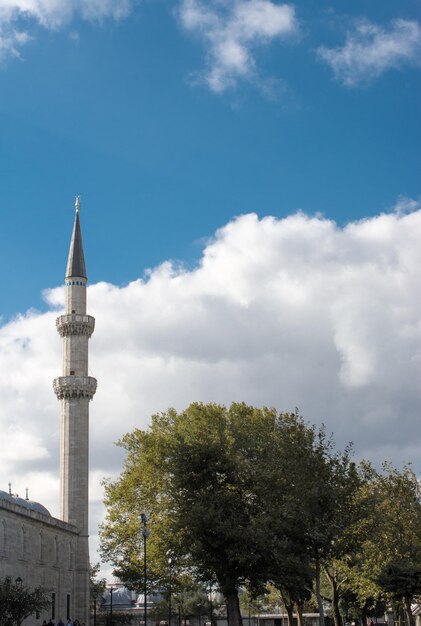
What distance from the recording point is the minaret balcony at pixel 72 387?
63.8 meters

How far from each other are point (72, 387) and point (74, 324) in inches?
212

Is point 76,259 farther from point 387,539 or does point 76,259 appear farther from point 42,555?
point 387,539

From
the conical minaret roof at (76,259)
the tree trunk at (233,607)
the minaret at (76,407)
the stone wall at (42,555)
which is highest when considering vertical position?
the conical minaret roof at (76,259)

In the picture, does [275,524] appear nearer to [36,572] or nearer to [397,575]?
[397,575]

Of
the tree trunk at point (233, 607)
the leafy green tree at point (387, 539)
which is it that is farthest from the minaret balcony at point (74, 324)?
the tree trunk at point (233, 607)

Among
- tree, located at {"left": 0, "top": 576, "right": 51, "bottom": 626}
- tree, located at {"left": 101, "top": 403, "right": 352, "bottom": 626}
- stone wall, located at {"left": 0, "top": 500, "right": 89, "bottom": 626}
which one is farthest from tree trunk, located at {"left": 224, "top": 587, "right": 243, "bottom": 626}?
stone wall, located at {"left": 0, "top": 500, "right": 89, "bottom": 626}

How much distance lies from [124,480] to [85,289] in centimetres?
2350

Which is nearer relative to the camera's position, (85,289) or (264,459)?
(264,459)

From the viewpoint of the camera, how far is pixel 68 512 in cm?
6138

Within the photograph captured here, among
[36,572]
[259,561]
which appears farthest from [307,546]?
[36,572]

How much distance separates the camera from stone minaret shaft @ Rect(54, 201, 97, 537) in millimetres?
61812

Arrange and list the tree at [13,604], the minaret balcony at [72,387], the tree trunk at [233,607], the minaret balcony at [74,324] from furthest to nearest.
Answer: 1. the minaret balcony at [74,324]
2. the minaret balcony at [72,387]
3. the tree trunk at [233,607]
4. the tree at [13,604]

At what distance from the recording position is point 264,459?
39156 mm

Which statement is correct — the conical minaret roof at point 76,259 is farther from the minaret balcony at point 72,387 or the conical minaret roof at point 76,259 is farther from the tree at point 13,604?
the tree at point 13,604
